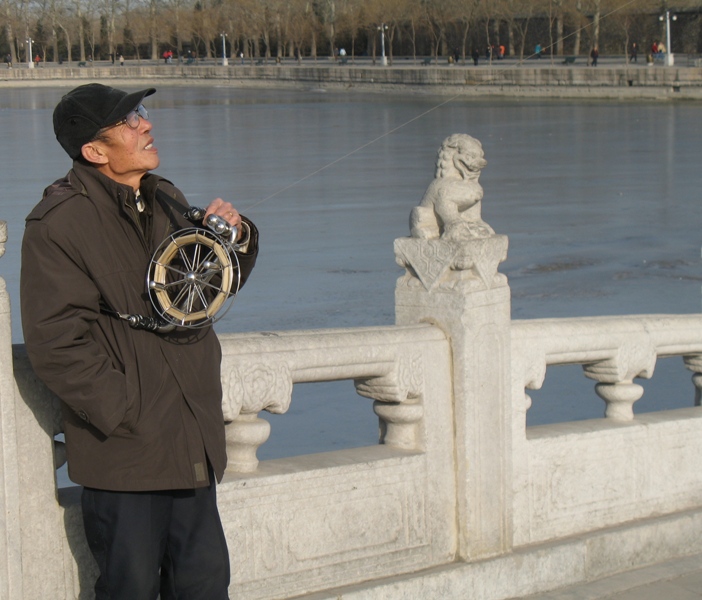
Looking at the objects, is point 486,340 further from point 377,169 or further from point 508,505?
point 377,169

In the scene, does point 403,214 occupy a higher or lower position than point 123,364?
lower

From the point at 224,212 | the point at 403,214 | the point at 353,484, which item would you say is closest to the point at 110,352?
the point at 224,212

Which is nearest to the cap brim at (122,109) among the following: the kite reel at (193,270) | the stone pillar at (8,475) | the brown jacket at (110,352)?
the brown jacket at (110,352)

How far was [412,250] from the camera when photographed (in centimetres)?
393

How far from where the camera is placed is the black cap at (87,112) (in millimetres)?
2801

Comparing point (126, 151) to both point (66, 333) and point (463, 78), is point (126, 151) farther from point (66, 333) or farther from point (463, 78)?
point (463, 78)

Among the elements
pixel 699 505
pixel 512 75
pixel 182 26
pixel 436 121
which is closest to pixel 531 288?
pixel 699 505

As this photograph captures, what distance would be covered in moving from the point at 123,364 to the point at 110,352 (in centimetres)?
4

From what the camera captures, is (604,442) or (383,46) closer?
(604,442)

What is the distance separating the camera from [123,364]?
108 inches

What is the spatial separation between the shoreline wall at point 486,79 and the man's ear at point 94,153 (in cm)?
2126

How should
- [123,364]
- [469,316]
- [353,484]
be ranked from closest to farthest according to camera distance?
1. [123,364]
2. [353,484]
3. [469,316]

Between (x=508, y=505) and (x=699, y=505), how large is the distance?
1052mm

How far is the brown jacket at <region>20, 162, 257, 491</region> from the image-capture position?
2648 mm
